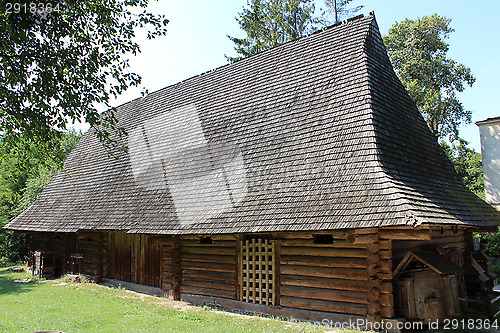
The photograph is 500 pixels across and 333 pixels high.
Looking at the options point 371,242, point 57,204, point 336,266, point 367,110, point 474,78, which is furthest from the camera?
point 474,78

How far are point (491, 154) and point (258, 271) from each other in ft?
54.1

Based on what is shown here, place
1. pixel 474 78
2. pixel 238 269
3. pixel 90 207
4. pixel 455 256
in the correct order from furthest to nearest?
pixel 474 78 < pixel 90 207 < pixel 455 256 < pixel 238 269

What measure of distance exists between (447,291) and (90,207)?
11.5 m

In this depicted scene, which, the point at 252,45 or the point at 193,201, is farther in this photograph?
the point at 252,45

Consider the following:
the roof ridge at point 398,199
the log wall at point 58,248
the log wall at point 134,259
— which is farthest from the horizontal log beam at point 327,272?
the log wall at point 58,248

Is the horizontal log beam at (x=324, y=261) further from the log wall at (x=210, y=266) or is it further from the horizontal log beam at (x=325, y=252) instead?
the log wall at (x=210, y=266)

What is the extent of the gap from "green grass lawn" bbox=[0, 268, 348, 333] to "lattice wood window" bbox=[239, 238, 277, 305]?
558mm

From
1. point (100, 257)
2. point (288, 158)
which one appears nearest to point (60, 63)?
point (288, 158)

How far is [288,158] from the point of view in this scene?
9367mm

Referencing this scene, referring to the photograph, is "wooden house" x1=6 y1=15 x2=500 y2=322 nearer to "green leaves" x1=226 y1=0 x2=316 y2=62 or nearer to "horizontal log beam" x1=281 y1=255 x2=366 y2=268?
"horizontal log beam" x1=281 y1=255 x2=366 y2=268

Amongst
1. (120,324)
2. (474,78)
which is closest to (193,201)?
(120,324)

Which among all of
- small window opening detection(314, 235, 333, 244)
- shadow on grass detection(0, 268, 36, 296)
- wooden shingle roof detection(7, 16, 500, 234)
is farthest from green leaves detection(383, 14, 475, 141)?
shadow on grass detection(0, 268, 36, 296)

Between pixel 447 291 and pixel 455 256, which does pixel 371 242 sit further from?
pixel 455 256

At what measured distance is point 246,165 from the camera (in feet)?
33.4
